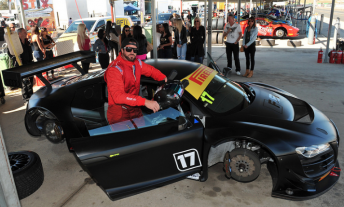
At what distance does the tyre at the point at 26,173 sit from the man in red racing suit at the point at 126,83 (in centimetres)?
102

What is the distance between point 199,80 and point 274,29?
46.9 feet

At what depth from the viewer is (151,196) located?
3.02 meters

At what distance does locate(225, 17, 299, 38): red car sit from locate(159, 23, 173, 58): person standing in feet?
31.9

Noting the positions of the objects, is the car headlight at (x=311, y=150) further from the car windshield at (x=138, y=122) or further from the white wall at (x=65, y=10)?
the white wall at (x=65, y=10)

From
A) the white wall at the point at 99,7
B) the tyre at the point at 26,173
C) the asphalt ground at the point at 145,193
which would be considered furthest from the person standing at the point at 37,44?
the white wall at the point at 99,7

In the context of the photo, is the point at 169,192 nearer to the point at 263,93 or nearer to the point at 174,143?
the point at 174,143

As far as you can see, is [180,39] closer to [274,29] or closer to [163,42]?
[163,42]

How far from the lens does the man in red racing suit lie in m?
2.75

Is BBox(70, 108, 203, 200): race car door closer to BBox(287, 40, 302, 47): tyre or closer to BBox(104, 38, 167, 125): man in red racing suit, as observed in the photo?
BBox(104, 38, 167, 125): man in red racing suit

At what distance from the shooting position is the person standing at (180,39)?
27.7 feet

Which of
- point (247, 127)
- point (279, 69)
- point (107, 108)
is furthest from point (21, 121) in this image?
point (279, 69)

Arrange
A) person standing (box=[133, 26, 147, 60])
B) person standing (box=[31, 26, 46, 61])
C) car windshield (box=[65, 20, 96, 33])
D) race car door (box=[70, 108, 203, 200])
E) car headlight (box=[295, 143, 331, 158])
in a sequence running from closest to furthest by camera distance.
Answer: race car door (box=[70, 108, 203, 200])
car headlight (box=[295, 143, 331, 158])
person standing (box=[133, 26, 147, 60])
person standing (box=[31, 26, 46, 61])
car windshield (box=[65, 20, 96, 33])

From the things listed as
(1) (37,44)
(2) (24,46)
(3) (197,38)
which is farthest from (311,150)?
(1) (37,44)

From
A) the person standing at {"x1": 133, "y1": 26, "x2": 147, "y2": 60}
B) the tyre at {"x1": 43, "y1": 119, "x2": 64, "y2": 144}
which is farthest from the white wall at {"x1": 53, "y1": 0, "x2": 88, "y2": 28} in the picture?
the tyre at {"x1": 43, "y1": 119, "x2": 64, "y2": 144}
